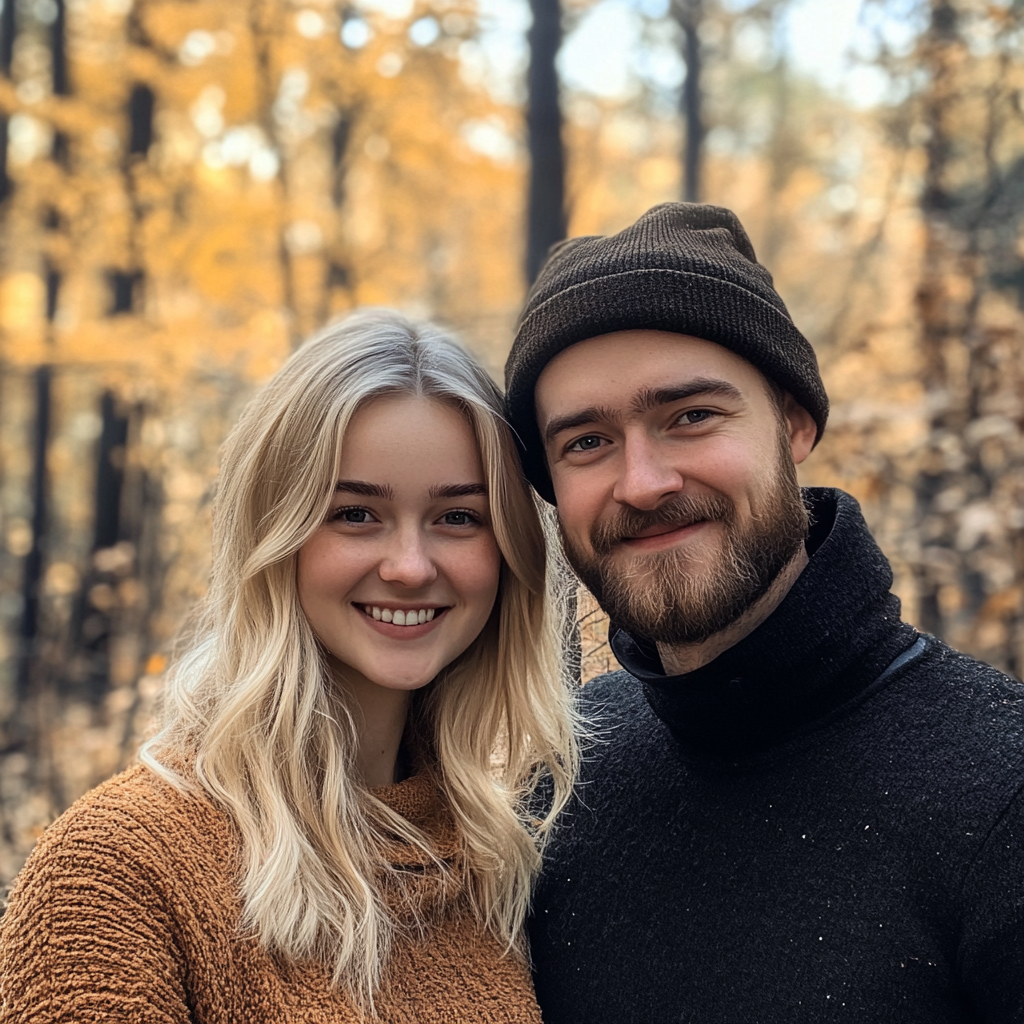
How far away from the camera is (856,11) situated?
6.23 m

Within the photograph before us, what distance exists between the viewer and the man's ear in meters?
2.45

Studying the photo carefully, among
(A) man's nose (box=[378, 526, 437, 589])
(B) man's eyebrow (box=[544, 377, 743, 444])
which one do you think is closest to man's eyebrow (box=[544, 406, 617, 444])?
(B) man's eyebrow (box=[544, 377, 743, 444])

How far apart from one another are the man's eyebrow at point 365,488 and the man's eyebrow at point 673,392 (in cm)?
52

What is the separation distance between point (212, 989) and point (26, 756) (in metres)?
6.07

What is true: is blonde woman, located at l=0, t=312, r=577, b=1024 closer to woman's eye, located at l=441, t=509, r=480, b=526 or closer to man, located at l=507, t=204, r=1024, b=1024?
woman's eye, located at l=441, t=509, r=480, b=526

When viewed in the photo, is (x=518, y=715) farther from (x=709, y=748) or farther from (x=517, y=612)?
(x=709, y=748)

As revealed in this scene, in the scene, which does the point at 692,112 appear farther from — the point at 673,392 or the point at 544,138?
the point at 673,392

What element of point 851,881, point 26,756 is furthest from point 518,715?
point 26,756

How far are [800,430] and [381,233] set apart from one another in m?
13.1

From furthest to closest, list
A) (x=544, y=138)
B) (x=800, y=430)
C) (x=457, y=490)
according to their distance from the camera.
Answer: (x=544, y=138) < (x=800, y=430) < (x=457, y=490)

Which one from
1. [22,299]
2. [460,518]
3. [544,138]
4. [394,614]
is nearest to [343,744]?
[394,614]

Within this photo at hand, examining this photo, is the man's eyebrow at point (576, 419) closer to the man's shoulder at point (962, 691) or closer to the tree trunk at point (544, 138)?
the man's shoulder at point (962, 691)

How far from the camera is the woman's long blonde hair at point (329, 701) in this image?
2.10 meters

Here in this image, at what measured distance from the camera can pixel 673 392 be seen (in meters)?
2.22
